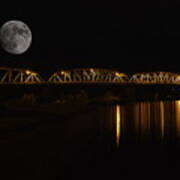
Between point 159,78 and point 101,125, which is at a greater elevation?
point 159,78

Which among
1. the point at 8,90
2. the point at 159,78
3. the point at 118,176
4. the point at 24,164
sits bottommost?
the point at 118,176

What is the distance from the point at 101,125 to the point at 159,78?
188ft

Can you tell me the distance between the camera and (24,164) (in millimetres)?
7844

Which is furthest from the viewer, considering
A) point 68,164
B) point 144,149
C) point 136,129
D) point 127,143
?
point 136,129

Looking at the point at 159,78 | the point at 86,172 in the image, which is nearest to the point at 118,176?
the point at 86,172

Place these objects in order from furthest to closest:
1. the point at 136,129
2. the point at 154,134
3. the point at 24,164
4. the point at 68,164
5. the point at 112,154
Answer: the point at 136,129
the point at 154,134
the point at 112,154
the point at 68,164
the point at 24,164

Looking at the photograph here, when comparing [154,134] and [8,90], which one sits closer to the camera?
[154,134]

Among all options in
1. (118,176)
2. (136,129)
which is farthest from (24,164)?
(136,129)

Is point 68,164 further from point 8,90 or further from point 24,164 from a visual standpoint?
point 8,90

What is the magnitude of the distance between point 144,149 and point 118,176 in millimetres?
4345

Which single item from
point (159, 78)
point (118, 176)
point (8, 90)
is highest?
point (159, 78)

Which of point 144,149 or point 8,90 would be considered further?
point 8,90

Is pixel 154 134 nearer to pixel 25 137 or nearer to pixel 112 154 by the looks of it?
Result: pixel 112 154

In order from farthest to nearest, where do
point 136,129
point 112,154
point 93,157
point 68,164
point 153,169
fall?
point 136,129
point 112,154
point 93,157
point 153,169
point 68,164
